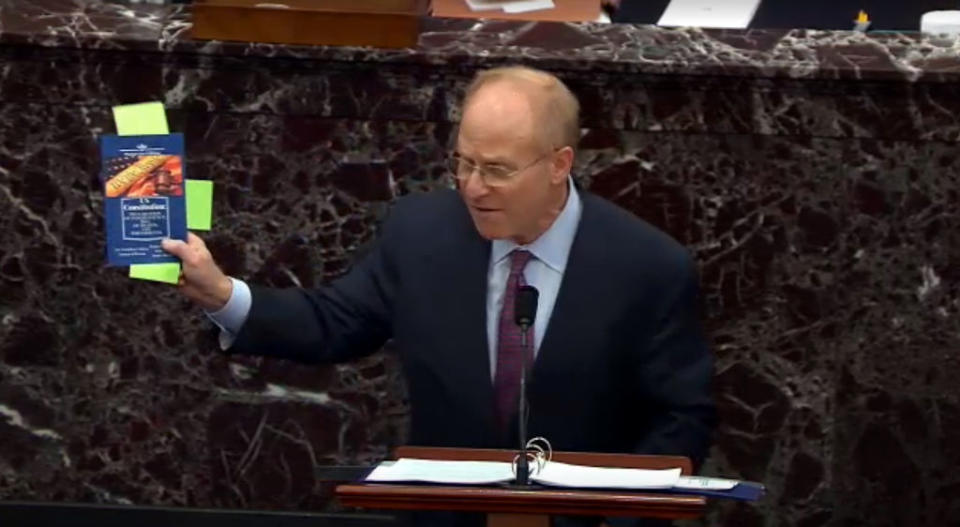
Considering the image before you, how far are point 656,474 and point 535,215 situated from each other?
2.24 feet

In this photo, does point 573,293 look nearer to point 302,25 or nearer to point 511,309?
point 511,309

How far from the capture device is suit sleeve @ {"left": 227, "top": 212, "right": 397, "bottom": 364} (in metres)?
3.79

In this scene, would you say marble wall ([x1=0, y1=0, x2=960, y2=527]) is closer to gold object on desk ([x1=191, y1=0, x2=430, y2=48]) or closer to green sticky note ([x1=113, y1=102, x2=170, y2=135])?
gold object on desk ([x1=191, y1=0, x2=430, y2=48])

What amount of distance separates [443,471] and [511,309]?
609mm

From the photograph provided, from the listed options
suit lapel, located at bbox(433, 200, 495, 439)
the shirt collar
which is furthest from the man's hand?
the shirt collar

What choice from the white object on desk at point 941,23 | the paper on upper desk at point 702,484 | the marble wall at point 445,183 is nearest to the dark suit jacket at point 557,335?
the paper on upper desk at point 702,484

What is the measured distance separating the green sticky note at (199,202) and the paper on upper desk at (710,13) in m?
1.52

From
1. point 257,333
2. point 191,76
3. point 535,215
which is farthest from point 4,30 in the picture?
point 535,215

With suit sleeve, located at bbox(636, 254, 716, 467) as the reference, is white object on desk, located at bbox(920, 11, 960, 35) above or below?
above

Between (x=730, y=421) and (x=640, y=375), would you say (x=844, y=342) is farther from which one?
(x=640, y=375)

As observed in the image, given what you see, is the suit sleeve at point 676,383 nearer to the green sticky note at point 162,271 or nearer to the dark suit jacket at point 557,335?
the dark suit jacket at point 557,335

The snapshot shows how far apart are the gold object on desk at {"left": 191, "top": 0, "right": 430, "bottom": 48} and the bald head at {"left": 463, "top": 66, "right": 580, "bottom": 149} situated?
1.04 m

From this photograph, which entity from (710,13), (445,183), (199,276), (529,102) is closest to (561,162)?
(529,102)

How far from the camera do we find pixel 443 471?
316 centimetres
